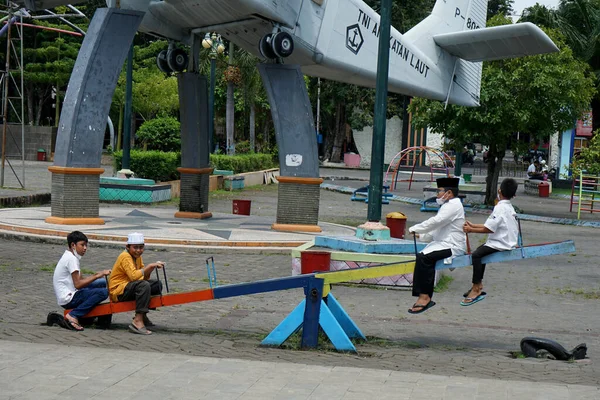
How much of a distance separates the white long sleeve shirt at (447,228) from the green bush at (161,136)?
2384 centimetres

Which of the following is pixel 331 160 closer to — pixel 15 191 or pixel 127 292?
pixel 15 191

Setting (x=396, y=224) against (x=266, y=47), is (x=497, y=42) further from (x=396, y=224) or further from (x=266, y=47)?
(x=266, y=47)

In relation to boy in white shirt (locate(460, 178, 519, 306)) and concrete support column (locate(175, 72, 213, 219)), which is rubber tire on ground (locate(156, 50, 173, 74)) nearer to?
concrete support column (locate(175, 72, 213, 219))

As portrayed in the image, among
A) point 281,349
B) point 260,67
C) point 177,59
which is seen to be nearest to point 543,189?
point 177,59

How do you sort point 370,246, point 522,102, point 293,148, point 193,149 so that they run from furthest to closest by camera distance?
1. point 522,102
2. point 193,149
3. point 293,148
4. point 370,246

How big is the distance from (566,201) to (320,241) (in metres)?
27.0

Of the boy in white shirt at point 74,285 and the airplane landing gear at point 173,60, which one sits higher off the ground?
the airplane landing gear at point 173,60

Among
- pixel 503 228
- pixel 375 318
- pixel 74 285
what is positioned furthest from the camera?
pixel 375 318

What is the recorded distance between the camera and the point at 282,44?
62.8ft

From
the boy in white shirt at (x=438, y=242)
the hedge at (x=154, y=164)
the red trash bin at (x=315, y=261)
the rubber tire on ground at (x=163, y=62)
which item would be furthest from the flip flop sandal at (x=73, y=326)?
the hedge at (x=154, y=164)

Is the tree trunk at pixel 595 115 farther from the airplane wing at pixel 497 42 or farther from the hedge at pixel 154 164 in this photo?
the airplane wing at pixel 497 42

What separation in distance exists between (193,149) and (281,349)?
40.9 ft

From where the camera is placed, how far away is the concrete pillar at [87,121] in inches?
731

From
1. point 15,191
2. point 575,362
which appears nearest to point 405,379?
point 575,362
